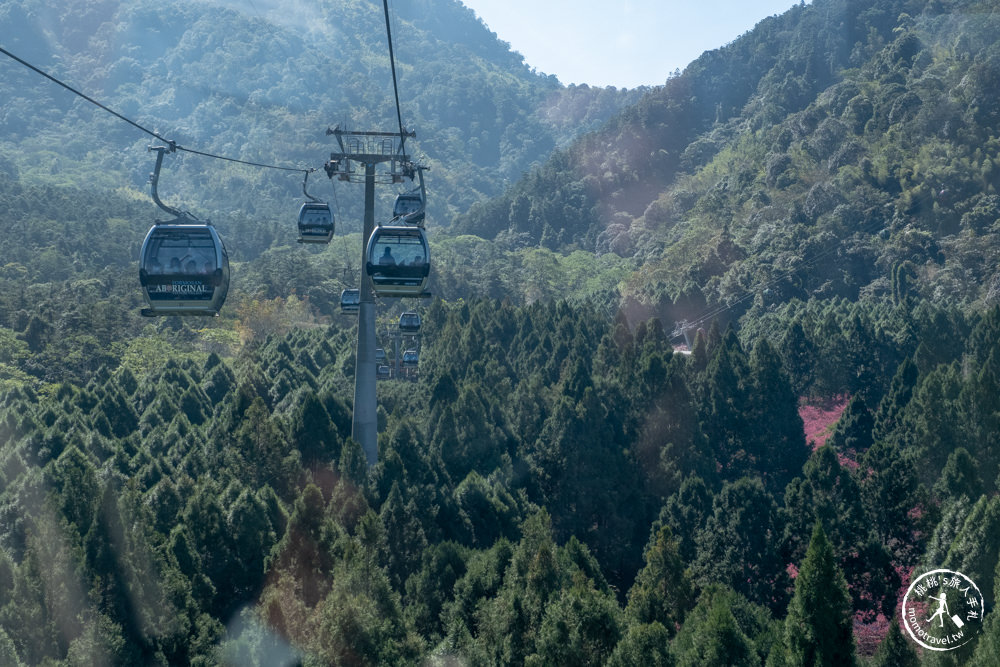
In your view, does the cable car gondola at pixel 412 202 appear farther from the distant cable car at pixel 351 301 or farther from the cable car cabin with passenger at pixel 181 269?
the cable car cabin with passenger at pixel 181 269

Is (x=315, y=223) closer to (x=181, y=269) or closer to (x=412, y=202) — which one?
(x=412, y=202)

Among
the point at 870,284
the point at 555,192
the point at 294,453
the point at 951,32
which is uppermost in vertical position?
the point at 951,32

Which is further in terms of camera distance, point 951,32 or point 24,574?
point 951,32

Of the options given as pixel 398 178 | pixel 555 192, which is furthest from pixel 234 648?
pixel 555 192

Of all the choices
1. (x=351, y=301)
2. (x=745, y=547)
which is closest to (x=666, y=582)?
(x=745, y=547)

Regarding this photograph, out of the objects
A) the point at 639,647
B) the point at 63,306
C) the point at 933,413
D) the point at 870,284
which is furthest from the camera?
the point at 870,284

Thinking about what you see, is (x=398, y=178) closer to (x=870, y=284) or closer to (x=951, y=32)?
(x=870, y=284)

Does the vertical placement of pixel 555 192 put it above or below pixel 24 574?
above
